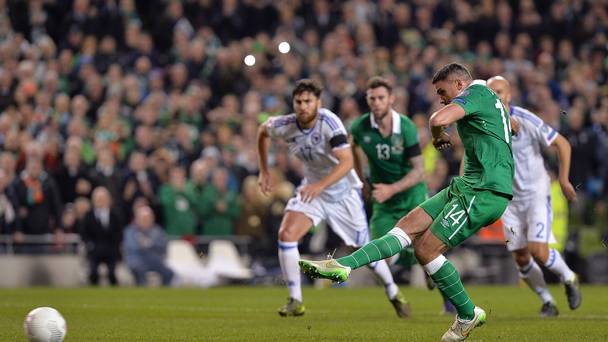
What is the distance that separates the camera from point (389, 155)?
13.7 metres

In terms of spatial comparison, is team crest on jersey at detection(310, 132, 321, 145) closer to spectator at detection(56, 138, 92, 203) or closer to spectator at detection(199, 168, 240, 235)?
spectator at detection(56, 138, 92, 203)

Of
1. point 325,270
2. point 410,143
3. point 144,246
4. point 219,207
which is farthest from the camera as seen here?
point 219,207

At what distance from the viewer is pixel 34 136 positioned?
21672mm

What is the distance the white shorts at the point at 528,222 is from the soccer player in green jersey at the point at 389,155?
106cm

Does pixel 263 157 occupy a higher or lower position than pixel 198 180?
higher

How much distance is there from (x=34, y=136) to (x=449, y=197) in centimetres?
1327

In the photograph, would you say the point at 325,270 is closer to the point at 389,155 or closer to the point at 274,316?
the point at 274,316

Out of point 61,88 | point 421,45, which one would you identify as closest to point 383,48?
point 421,45

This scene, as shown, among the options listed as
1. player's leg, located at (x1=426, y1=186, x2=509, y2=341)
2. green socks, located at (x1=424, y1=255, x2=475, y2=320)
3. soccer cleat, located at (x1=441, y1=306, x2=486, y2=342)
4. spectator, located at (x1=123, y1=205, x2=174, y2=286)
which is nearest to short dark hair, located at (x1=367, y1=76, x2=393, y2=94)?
player's leg, located at (x1=426, y1=186, x2=509, y2=341)

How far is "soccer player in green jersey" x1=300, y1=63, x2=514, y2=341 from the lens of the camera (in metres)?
9.52

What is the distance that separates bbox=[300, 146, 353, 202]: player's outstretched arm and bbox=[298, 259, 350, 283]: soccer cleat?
10.4 feet

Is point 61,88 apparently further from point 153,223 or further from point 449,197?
point 449,197

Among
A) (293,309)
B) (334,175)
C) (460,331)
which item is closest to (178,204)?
(293,309)

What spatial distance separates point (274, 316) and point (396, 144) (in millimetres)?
2325
